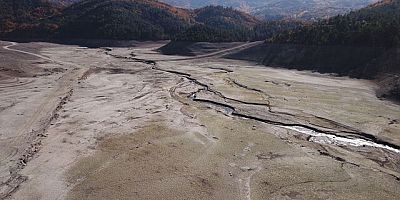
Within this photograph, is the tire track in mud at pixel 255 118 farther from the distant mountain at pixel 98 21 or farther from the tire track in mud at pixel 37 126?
the distant mountain at pixel 98 21

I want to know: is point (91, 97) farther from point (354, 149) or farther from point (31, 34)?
point (31, 34)

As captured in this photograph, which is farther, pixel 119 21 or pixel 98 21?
pixel 98 21

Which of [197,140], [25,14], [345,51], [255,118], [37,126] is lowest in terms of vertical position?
[37,126]

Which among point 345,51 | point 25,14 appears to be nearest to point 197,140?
point 345,51

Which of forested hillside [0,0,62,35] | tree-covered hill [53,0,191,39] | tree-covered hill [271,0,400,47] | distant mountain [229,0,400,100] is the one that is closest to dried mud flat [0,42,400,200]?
distant mountain [229,0,400,100]

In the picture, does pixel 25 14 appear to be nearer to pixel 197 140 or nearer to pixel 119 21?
pixel 119 21

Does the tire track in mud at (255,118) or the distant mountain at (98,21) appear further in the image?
the distant mountain at (98,21)

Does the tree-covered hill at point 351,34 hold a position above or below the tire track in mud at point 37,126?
above

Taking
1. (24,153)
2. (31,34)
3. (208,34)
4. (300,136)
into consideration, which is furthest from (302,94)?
(31,34)

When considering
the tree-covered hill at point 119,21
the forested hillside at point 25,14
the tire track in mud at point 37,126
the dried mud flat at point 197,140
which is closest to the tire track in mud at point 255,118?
the dried mud flat at point 197,140
